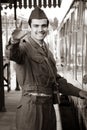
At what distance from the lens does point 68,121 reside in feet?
18.5

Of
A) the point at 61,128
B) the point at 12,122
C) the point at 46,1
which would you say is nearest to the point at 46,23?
the point at 61,128

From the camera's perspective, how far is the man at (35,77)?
243 centimetres

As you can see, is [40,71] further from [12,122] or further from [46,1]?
[46,1]

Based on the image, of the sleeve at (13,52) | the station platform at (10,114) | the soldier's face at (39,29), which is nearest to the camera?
the sleeve at (13,52)

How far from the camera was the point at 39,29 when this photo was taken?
2.40m

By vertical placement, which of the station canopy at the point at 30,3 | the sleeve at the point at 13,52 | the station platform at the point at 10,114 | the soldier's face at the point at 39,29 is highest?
the station canopy at the point at 30,3

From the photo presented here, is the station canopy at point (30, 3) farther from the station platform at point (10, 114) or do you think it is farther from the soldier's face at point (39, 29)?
the soldier's face at point (39, 29)

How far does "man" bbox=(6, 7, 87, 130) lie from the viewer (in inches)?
95.7

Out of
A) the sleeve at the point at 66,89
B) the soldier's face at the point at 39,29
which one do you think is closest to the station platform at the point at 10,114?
the sleeve at the point at 66,89

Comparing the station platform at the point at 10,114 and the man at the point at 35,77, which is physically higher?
the man at the point at 35,77

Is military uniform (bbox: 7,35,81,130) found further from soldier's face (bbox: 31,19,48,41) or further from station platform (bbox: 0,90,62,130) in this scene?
station platform (bbox: 0,90,62,130)

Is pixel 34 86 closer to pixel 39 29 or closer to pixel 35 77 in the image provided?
pixel 35 77

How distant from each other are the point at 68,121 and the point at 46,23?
3.43 meters

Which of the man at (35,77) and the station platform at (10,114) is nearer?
the man at (35,77)
